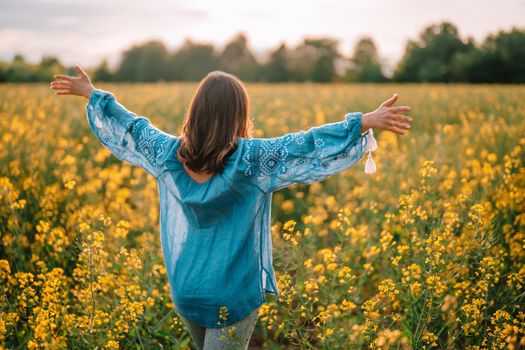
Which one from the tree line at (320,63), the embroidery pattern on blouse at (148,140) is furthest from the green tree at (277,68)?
the embroidery pattern on blouse at (148,140)

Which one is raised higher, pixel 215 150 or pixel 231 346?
pixel 215 150

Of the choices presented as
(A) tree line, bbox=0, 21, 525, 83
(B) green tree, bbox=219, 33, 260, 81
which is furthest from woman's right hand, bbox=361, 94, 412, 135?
(B) green tree, bbox=219, 33, 260, 81

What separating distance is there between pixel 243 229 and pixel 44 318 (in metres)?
1.10

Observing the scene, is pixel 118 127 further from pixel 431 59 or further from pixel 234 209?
pixel 431 59

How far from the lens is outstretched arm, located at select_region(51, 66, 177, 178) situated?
2416 millimetres

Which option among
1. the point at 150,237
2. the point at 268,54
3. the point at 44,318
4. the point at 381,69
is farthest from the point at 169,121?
the point at 268,54

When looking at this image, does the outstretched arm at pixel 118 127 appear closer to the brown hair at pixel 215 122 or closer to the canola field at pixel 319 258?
the brown hair at pixel 215 122

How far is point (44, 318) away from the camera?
2455 millimetres

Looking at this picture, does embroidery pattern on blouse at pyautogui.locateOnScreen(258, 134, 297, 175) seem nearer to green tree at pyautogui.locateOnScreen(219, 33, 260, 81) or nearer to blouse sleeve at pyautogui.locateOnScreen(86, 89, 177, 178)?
blouse sleeve at pyautogui.locateOnScreen(86, 89, 177, 178)

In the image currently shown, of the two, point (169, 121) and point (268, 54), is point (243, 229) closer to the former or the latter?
point (169, 121)

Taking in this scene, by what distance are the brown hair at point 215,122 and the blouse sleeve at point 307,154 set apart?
10 cm

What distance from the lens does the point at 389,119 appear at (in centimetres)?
197

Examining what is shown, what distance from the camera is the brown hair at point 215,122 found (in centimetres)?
211

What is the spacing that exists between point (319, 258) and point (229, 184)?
1977mm
